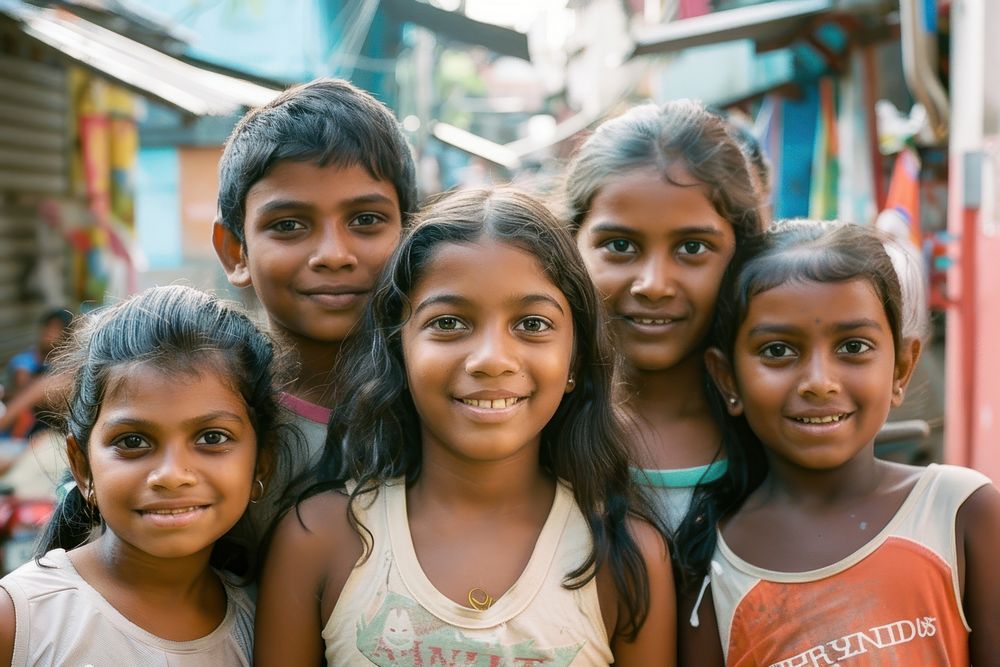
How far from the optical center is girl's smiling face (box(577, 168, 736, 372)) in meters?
2.36

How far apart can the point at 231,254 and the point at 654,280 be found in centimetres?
108

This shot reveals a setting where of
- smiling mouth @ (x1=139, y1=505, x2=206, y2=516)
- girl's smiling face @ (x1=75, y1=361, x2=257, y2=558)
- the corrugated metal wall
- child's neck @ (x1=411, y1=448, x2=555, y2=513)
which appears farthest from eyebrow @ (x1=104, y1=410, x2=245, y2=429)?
the corrugated metal wall

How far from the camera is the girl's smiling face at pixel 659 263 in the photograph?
2.36 metres

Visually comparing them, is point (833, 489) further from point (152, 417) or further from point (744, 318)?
point (152, 417)

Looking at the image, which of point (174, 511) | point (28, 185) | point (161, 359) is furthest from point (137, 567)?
point (28, 185)

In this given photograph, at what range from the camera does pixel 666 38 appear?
21.5 feet

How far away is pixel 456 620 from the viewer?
186 centimetres

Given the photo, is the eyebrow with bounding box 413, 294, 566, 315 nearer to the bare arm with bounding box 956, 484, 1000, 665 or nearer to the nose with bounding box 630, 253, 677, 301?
the nose with bounding box 630, 253, 677, 301

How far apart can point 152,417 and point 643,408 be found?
1189 mm

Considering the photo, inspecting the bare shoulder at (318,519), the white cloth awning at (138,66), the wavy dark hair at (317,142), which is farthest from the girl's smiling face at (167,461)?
the white cloth awning at (138,66)

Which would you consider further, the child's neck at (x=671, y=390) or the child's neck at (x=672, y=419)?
the child's neck at (x=671, y=390)

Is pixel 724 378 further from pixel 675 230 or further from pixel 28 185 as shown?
pixel 28 185

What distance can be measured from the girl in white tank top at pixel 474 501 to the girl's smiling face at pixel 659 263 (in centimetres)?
28

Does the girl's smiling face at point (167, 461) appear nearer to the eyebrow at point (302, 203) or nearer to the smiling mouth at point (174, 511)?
the smiling mouth at point (174, 511)
